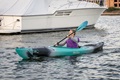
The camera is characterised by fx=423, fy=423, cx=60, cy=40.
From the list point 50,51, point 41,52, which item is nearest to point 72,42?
point 50,51

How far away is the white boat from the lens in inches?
1587

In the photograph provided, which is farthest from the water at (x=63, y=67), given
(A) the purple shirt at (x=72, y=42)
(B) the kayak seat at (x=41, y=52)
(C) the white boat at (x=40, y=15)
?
(C) the white boat at (x=40, y=15)

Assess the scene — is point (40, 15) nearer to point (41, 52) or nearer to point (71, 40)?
point (71, 40)

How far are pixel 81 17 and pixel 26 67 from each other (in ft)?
76.9

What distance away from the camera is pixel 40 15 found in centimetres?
4062

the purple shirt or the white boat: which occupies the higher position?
the white boat

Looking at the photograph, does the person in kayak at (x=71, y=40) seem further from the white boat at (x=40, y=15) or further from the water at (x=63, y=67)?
the white boat at (x=40, y=15)

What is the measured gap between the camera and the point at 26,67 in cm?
2056

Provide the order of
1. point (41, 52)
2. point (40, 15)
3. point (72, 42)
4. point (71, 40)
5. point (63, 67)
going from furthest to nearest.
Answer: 1. point (40, 15)
2. point (72, 42)
3. point (71, 40)
4. point (41, 52)
5. point (63, 67)

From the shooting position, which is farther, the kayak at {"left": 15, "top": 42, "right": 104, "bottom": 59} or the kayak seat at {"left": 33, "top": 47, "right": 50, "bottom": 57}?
the kayak seat at {"left": 33, "top": 47, "right": 50, "bottom": 57}

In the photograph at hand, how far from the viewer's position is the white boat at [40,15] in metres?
40.3

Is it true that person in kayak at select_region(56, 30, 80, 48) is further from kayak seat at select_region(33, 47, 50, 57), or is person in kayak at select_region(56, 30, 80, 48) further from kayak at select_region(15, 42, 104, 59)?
kayak seat at select_region(33, 47, 50, 57)

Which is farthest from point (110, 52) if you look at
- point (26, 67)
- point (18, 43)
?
point (18, 43)

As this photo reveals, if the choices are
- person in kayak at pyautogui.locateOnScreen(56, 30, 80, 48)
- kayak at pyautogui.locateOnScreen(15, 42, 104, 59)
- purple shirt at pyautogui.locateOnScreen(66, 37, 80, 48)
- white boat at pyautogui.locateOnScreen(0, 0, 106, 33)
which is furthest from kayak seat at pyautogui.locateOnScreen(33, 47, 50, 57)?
white boat at pyautogui.locateOnScreen(0, 0, 106, 33)
